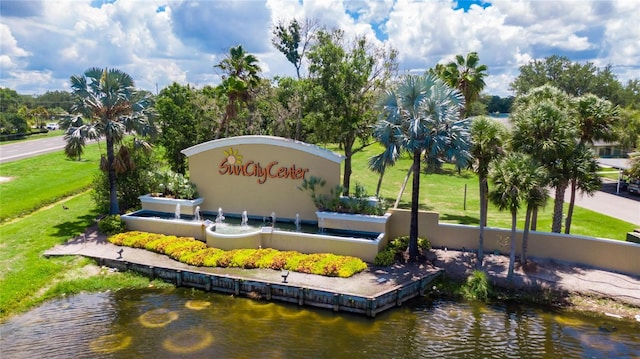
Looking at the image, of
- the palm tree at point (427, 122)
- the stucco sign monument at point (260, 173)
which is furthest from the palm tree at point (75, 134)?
the palm tree at point (427, 122)

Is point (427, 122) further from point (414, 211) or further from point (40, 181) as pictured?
point (40, 181)

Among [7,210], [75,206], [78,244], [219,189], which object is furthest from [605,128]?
[7,210]

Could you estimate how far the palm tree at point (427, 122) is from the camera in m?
19.7

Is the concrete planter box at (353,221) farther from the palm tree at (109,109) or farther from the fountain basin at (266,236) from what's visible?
the palm tree at (109,109)

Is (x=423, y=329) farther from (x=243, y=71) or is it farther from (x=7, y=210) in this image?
(x=7, y=210)

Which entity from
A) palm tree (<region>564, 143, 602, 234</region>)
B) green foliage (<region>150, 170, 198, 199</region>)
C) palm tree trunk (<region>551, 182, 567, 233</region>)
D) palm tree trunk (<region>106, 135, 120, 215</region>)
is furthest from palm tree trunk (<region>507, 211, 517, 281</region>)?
palm tree trunk (<region>106, 135, 120, 215</region>)

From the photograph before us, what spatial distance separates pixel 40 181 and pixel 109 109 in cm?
1635

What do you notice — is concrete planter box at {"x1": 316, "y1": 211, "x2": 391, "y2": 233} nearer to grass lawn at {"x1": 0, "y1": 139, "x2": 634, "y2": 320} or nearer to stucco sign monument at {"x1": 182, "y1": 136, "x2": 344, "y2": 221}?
stucco sign monument at {"x1": 182, "y1": 136, "x2": 344, "y2": 221}

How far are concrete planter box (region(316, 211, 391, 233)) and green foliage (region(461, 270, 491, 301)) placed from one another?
5.02m

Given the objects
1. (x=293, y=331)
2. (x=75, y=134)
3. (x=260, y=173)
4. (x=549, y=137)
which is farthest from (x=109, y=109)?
(x=549, y=137)

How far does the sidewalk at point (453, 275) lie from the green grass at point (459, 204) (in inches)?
120

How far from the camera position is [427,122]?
20.0 m

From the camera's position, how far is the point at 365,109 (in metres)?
27.9

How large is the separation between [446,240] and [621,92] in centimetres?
5729
